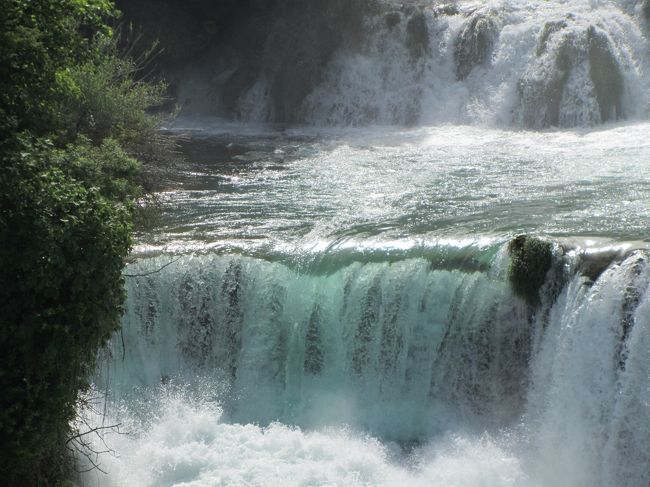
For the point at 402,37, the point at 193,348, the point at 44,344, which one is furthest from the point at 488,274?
the point at 402,37

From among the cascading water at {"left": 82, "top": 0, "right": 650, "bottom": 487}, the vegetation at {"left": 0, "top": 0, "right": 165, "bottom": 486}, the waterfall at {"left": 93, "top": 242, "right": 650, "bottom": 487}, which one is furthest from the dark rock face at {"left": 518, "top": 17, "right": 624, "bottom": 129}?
the vegetation at {"left": 0, "top": 0, "right": 165, "bottom": 486}

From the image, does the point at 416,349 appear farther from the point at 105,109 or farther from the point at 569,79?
the point at 569,79

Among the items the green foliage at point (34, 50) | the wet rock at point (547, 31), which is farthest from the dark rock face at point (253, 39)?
the green foliage at point (34, 50)

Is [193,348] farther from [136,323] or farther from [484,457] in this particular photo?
[484,457]

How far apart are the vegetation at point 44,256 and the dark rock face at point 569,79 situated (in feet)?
39.7

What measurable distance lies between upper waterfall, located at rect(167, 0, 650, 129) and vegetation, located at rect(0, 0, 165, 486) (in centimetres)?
1251

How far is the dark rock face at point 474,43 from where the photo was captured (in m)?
20.3

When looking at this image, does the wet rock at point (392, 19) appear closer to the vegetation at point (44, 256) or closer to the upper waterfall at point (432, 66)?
the upper waterfall at point (432, 66)

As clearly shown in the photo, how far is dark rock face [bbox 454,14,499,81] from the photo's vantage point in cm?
2033

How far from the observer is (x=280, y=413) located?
34.4 feet

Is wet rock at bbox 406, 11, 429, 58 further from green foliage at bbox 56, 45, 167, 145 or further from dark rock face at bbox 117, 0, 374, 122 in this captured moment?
green foliage at bbox 56, 45, 167, 145

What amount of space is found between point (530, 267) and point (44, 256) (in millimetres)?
5099

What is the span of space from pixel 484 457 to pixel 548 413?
2.65 ft

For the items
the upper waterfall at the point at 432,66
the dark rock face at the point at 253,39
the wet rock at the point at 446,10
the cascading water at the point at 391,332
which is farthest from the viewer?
the dark rock face at the point at 253,39
